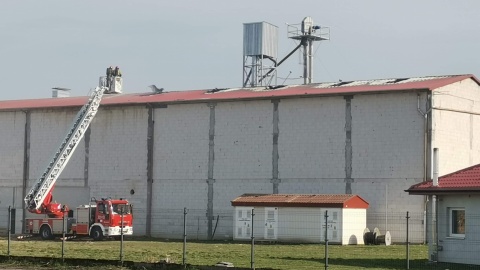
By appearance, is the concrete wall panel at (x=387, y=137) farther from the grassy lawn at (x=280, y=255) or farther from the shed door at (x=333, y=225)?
the grassy lawn at (x=280, y=255)

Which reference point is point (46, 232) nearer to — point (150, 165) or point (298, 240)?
point (150, 165)

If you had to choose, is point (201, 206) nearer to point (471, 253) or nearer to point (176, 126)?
point (176, 126)

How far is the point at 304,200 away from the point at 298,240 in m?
2.38

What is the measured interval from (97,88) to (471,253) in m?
35.1

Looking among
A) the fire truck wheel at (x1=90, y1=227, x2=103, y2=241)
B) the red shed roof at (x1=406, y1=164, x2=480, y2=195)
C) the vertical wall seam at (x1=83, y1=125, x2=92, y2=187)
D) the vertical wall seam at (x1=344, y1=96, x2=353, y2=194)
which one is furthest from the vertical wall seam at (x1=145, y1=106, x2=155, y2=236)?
the red shed roof at (x1=406, y1=164, x2=480, y2=195)

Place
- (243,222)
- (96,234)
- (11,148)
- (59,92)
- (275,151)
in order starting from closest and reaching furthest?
(243,222), (96,234), (275,151), (11,148), (59,92)

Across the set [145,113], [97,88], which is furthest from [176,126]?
[97,88]

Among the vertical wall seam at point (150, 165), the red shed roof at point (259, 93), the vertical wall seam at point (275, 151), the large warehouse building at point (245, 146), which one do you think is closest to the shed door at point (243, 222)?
the large warehouse building at point (245, 146)

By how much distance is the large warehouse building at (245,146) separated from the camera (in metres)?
50.7

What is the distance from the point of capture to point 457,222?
32750 mm

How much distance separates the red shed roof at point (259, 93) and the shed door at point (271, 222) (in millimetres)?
7367

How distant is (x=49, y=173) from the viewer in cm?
5922

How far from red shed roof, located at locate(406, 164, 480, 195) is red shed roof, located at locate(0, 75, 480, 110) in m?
16.5

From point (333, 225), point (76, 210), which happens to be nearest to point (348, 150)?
point (333, 225)
